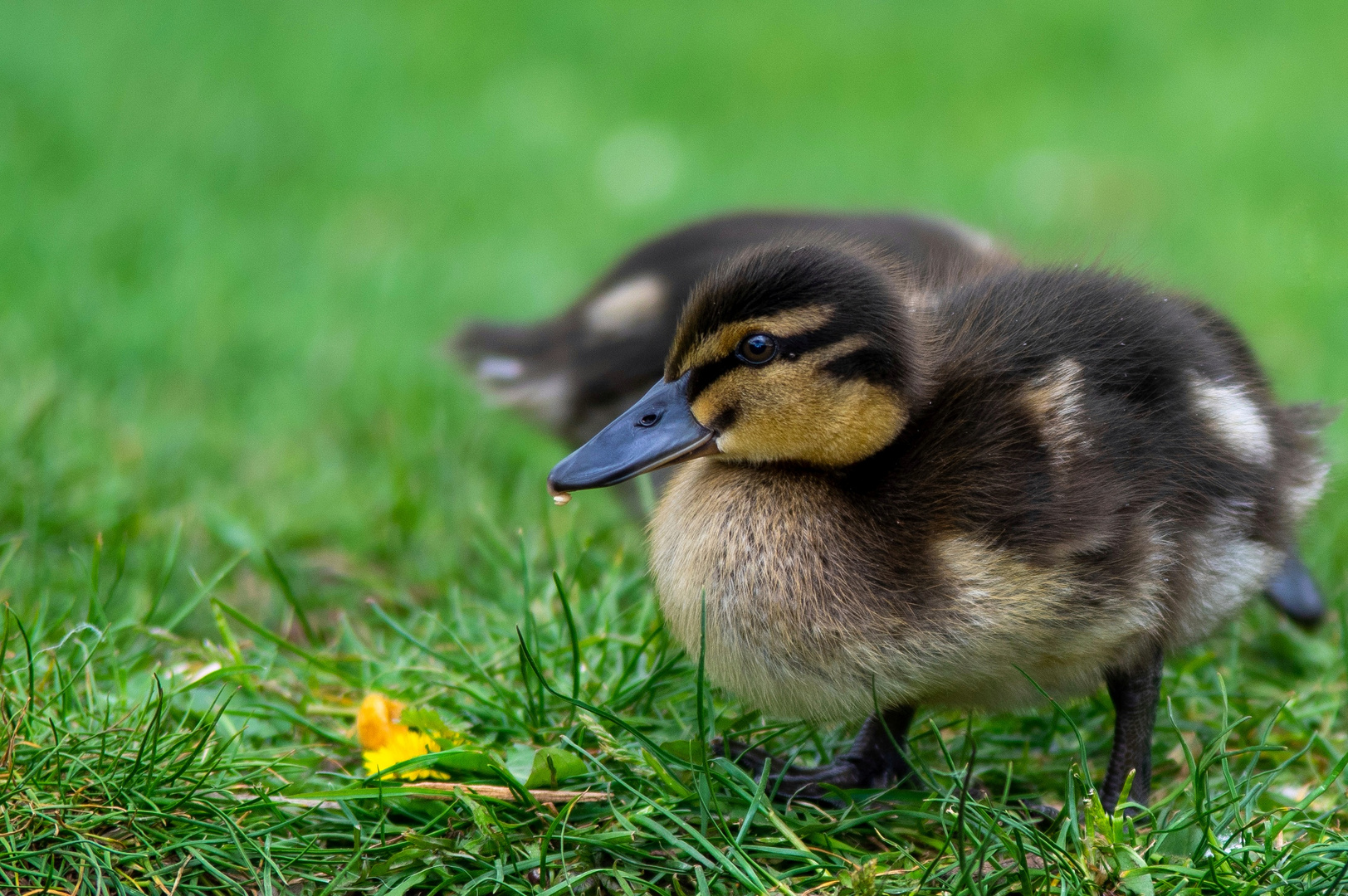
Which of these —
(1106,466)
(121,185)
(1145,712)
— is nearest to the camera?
(1106,466)

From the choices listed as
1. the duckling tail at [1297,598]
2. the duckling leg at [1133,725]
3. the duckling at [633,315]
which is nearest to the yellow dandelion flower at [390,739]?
the duckling leg at [1133,725]

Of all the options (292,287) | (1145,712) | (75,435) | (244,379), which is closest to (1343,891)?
(1145,712)

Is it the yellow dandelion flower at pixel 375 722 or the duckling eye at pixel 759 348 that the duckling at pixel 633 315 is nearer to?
the duckling eye at pixel 759 348

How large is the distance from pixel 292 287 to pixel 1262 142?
198 inches

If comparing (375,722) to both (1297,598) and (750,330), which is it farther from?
(1297,598)

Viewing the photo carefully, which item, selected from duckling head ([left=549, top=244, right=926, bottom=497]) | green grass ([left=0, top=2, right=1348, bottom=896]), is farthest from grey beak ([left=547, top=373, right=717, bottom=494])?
green grass ([left=0, top=2, right=1348, bottom=896])

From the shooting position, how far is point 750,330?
90.3 inches

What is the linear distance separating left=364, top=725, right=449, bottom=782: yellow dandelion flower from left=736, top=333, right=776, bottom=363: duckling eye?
34.1 inches

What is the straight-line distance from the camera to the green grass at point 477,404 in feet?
6.75

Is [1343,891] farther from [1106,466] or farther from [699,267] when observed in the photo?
[699,267]

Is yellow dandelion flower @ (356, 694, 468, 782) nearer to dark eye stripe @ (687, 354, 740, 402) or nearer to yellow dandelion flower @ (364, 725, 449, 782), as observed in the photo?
yellow dandelion flower @ (364, 725, 449, 782)

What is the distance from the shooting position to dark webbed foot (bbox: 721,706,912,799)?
232 centimetres

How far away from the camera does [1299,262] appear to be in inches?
137

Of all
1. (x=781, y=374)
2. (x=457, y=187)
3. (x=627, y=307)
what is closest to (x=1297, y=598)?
(x=781, y=374)
